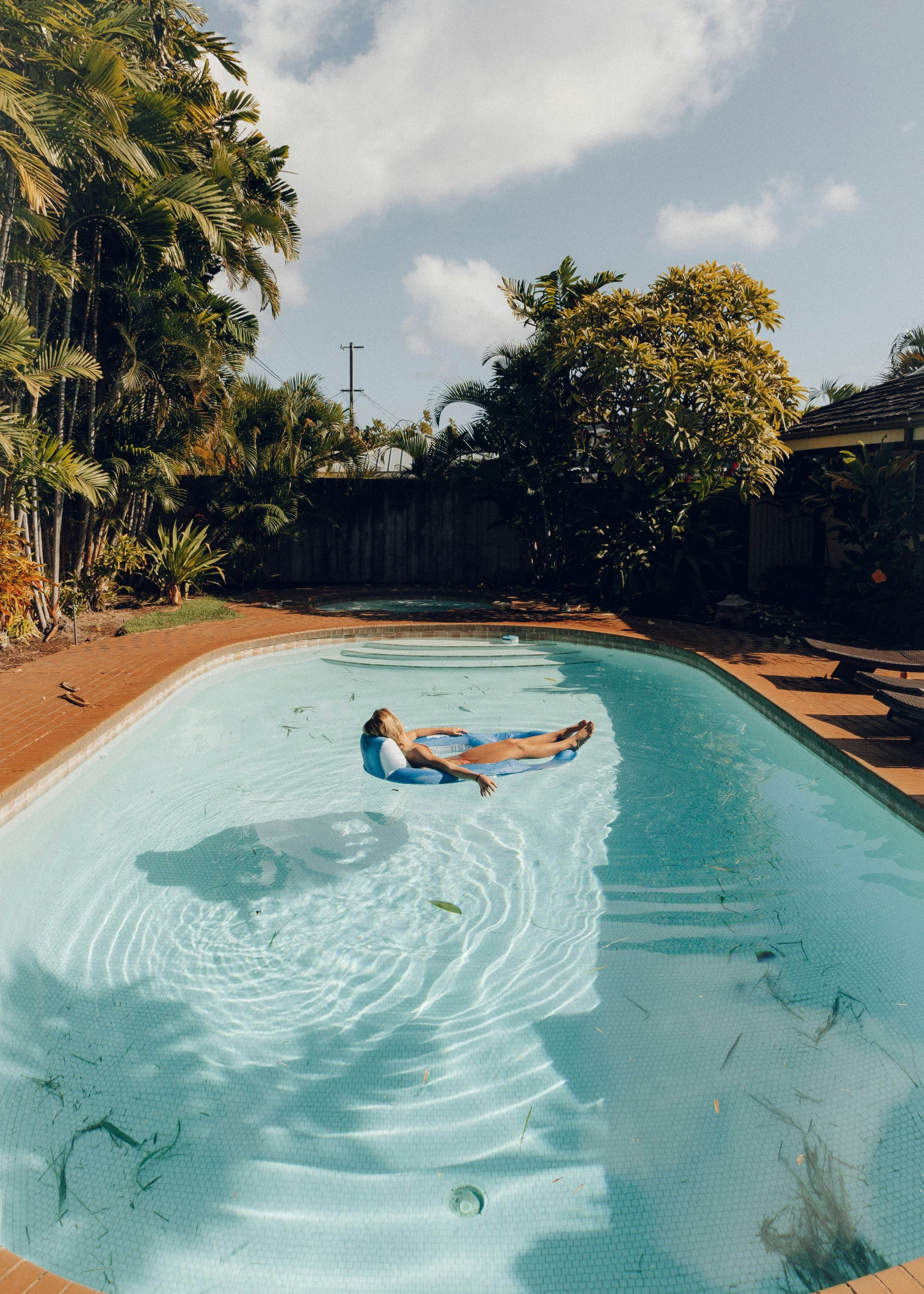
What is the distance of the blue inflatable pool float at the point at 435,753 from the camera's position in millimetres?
4508

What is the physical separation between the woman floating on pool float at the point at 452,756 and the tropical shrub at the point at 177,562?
7446 millimetres

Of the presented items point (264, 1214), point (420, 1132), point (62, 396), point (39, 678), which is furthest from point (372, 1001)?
point (62, 396)

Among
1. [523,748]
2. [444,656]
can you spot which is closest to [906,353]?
[444,656]

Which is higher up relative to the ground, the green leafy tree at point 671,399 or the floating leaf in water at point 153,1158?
the green leafy tree at point 671,399

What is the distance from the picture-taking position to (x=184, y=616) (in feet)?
34.6

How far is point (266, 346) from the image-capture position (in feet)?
40.1

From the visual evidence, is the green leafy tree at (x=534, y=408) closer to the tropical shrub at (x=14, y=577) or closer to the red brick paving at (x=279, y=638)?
the red brick paving at (x=279, y=638)

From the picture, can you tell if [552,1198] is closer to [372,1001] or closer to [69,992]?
[372,1001]

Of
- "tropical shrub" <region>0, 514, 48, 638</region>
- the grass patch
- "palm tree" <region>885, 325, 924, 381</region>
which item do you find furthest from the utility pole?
"tropical shrub" <region>0, 514, 48, 638</region>

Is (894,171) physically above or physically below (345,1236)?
above

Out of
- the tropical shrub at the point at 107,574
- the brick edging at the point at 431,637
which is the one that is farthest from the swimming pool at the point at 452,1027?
the tropical shrub at the point at 107,574

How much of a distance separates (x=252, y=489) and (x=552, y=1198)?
11.9 metres

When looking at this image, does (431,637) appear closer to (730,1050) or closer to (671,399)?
(671,399)

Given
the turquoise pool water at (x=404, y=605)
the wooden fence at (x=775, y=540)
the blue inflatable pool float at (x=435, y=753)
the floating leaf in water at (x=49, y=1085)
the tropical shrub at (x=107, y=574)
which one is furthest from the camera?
the wooden fence at (x=775, y=540)
